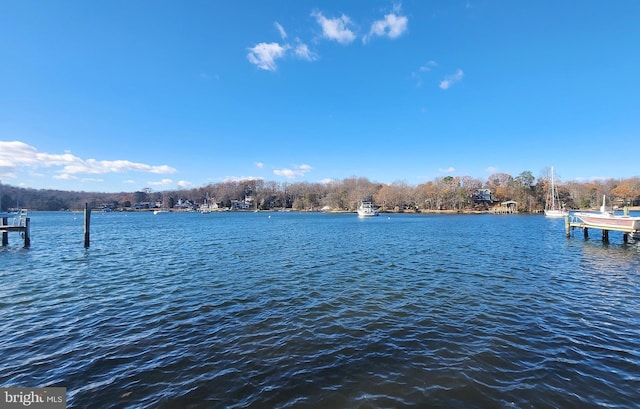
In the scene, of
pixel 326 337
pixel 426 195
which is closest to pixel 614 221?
pixel 326 337

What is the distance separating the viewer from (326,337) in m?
8.51

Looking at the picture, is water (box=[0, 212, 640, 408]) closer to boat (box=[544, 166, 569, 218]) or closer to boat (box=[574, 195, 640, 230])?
boat (box=[574, 195, 640, 230])

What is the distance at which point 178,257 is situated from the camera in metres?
23.0

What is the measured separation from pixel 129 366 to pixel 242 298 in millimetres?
5467

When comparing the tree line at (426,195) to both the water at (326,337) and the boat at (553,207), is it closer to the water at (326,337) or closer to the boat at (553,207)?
the boat at (553,207)

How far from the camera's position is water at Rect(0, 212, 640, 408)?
5.93 metres

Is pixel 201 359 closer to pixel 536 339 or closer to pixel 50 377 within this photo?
pixel 50 377

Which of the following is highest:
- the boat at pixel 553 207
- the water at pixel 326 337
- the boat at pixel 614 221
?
the boat at pixel 553 207

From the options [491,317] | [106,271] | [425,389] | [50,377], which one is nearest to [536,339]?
[491,317]

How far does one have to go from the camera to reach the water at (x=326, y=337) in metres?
5.93

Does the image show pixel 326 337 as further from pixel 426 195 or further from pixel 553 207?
Result: pixel 426 195

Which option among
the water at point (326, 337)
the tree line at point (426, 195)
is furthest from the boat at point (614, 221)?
the tree line at point (426, 195)


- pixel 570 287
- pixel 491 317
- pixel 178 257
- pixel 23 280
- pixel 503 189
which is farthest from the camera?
pixel 503 189

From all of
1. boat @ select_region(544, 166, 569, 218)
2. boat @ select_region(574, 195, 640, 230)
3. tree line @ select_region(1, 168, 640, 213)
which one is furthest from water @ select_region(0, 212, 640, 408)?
tree line @ select_region(1, 168, 640, 213)
